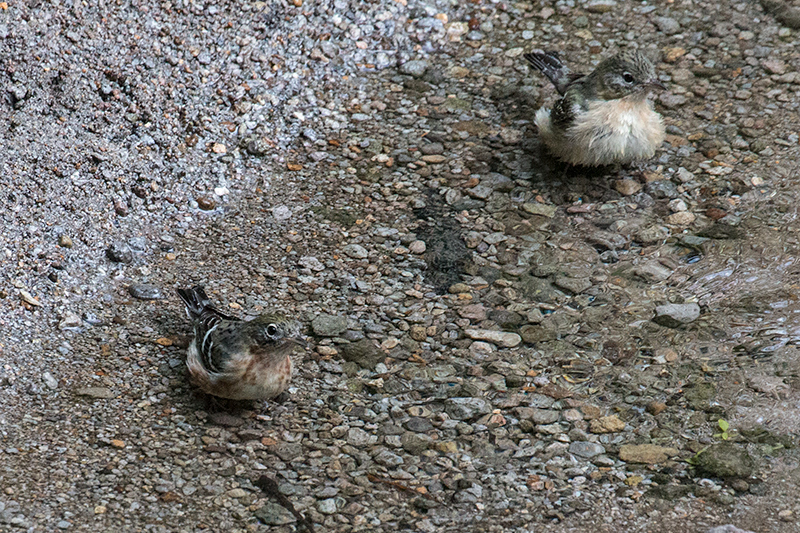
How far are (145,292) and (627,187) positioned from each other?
136 inches

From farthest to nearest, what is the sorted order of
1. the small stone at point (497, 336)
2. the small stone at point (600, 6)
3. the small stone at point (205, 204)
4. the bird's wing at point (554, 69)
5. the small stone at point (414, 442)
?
1. the small stone at point (600, 6)
2. the bird's wing at point (554, 69)
3. the small stone at point (205, 204)
4. the small stone at point (497, 336)
5. the small stone at point (414, 442)

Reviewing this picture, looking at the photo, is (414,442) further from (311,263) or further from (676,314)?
(676,314)

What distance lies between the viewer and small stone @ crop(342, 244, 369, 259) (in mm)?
5809

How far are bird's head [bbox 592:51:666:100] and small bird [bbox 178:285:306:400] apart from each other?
9.63 ft

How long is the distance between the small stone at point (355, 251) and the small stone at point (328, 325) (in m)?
0.59

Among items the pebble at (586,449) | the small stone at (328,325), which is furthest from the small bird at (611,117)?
the pebble at (586,449)

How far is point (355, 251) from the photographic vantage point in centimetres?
584

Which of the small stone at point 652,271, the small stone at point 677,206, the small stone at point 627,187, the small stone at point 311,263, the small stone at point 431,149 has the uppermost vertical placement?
the small stone at point 431,149

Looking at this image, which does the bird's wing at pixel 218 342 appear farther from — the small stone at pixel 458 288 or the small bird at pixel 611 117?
the small bird at pixel 611 117

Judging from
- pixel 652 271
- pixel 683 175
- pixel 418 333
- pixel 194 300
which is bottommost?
pixel 652 271

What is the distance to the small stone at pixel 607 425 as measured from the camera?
464cm

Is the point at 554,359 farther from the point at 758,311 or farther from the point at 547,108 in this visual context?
the point at 547,108

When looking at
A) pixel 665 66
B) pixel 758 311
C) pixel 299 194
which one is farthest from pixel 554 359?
pixel 665 66

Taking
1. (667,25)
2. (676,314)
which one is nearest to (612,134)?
(676,314)
